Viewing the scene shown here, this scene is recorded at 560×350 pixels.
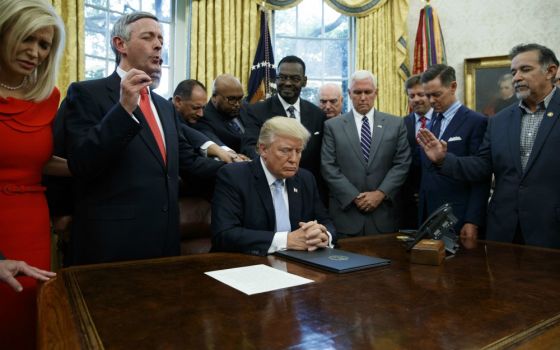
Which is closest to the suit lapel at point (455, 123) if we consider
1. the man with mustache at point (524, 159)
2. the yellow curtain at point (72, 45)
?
the man with mustache at point (524, 159)

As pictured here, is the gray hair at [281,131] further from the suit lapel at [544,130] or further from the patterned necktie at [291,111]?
the suit lapel at [544,130]

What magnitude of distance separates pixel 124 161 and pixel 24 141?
42 cm

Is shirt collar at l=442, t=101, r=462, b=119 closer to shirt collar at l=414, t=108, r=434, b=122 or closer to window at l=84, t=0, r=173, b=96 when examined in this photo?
shirt collar at l=414, t=108, r=434, b=122

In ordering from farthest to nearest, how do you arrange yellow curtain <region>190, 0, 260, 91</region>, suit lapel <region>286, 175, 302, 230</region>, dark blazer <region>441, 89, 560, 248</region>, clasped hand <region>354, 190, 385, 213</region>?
yellow curtain <region>190, 0, 260, 91</region> < clasped hand <region>354, 190, 385, 213</region> < dark blazer <region>441, 89, 560, 248</region> < suit lapel <region>286, 175, 302, 230</region>

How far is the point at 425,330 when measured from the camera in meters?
1.13

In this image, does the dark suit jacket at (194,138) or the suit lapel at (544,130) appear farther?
the dark suit jacket at (194,138)

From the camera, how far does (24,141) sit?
5.94 ft

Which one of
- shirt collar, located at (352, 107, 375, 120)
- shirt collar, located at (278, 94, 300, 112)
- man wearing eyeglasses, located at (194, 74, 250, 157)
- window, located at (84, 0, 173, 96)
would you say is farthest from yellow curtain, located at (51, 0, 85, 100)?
shirt collar, located at (352, 107, 375, 120)

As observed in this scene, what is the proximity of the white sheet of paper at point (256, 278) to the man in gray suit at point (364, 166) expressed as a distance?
156cm

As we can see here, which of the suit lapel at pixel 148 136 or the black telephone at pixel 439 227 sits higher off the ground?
the suit lapel at pixel 148 136

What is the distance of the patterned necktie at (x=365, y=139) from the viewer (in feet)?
11.2

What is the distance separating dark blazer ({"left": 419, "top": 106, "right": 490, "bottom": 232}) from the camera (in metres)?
3.06

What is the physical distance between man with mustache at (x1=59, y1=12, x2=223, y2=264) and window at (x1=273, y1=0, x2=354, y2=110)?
536cm

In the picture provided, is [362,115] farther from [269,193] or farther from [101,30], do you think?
[101,30]
